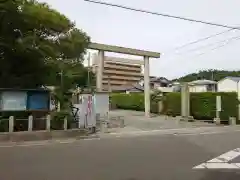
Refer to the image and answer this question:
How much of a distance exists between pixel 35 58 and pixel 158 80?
66193 mm

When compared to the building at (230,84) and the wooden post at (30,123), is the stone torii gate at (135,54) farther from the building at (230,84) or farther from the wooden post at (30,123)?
the building at (230,84)

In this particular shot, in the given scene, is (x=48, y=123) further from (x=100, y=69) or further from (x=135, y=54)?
(x=100, y=69)

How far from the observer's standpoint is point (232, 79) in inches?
2019

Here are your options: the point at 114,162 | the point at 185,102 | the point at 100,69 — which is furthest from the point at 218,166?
the point at 100,69

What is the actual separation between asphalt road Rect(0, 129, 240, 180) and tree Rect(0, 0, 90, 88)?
6.59 meters

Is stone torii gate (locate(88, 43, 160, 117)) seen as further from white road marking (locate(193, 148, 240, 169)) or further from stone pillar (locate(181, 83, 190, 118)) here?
white road marking (locate(193, 148, 240, 169))

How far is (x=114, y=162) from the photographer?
9.55 meters

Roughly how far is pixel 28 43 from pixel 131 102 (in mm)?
29479

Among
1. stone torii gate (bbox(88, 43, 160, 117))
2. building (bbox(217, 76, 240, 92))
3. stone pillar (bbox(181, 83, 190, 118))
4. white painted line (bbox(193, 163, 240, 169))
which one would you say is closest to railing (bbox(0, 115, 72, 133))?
white painted line (bbox(193, 163, 240, 169))

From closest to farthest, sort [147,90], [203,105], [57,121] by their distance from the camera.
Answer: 1. [57,121]
2. [203,105]
3. [147,90]

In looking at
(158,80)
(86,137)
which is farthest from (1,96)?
(158,80)

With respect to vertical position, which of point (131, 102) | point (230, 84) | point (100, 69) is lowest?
point (131, 102)

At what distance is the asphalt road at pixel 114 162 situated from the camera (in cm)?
777

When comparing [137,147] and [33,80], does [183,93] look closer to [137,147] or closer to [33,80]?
[33,80]
